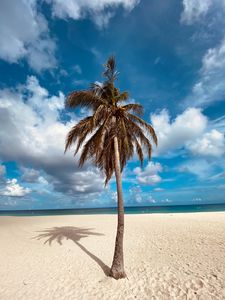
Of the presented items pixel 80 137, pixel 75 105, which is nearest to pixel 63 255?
pixel 80 137

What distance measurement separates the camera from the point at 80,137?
982 cm

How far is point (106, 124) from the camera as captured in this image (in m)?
9.41

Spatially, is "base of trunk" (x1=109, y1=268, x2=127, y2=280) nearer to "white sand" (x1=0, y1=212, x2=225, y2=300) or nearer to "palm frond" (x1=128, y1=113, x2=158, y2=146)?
"white sand" (x1=0, y1=212, x2=225, y2=300)

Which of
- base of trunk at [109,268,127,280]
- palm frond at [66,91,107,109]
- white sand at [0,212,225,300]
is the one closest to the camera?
white sand at [0,212,225,300]

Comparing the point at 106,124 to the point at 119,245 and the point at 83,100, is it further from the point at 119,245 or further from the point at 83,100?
the point at 119,245

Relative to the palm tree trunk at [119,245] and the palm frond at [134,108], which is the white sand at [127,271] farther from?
the palm frond at [134,108]

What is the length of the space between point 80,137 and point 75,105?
167cm

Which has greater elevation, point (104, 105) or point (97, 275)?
point (104, 105)

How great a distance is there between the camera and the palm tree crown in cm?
941

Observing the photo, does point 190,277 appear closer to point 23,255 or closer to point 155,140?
point 155,140

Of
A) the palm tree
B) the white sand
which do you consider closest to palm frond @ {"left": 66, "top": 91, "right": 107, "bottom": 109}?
the palm tree

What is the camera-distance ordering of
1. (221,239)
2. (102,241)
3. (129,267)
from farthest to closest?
(102,241) → (221,239) → (129,267)

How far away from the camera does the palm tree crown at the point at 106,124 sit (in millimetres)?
9414

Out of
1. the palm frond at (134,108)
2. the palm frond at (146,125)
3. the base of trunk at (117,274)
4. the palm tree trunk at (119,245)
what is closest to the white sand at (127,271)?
the base of trunk at (117,274)
